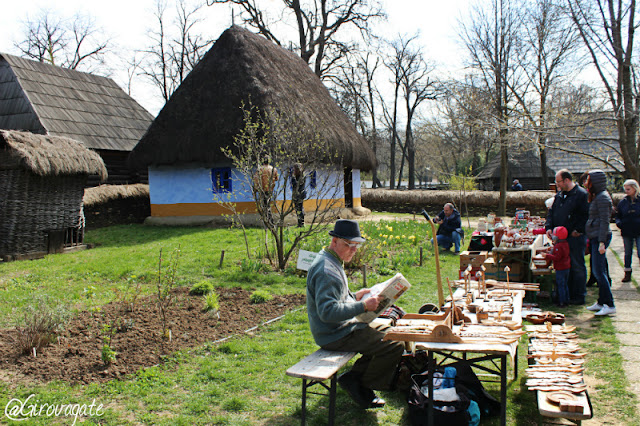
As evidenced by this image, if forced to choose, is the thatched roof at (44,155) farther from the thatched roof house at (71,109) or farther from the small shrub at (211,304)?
the small shrub at (211,304)

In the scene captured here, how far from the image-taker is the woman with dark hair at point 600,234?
6.16m

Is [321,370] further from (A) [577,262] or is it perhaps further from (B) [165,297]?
(A) [577,262]

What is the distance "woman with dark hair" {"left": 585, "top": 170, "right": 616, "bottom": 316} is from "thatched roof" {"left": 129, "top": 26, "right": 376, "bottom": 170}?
347 inches

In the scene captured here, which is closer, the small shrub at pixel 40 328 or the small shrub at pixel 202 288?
the small shrub at pixel 40 328

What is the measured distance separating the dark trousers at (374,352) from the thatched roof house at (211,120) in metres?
11.2

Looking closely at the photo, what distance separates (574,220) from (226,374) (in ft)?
16.1

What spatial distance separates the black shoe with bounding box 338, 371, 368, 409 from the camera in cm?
386

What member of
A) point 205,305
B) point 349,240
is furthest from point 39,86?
point 349,240

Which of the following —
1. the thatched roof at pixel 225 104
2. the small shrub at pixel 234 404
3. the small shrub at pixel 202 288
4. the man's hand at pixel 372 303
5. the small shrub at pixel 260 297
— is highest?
the thatched roof at pixel 225 104

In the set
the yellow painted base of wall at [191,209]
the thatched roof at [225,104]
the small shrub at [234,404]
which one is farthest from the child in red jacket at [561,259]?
the yellow painted base of wall at [191,209]

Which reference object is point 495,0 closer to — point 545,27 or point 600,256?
point 545,27

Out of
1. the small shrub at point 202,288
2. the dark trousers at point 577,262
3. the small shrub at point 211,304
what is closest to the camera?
the small shrub at point 211,304

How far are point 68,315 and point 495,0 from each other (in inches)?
687

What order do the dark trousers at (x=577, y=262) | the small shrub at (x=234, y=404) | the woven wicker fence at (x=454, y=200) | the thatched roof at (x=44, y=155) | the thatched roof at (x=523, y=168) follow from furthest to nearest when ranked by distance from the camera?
the thatched roof at (x=523, y=168)
the woven wicker fence at (x=454, y=200)
the thatched roof at (x=44, y=155)
the dark trousers at (x=577, y=262)
the small shrub at (x=234, y=404)
